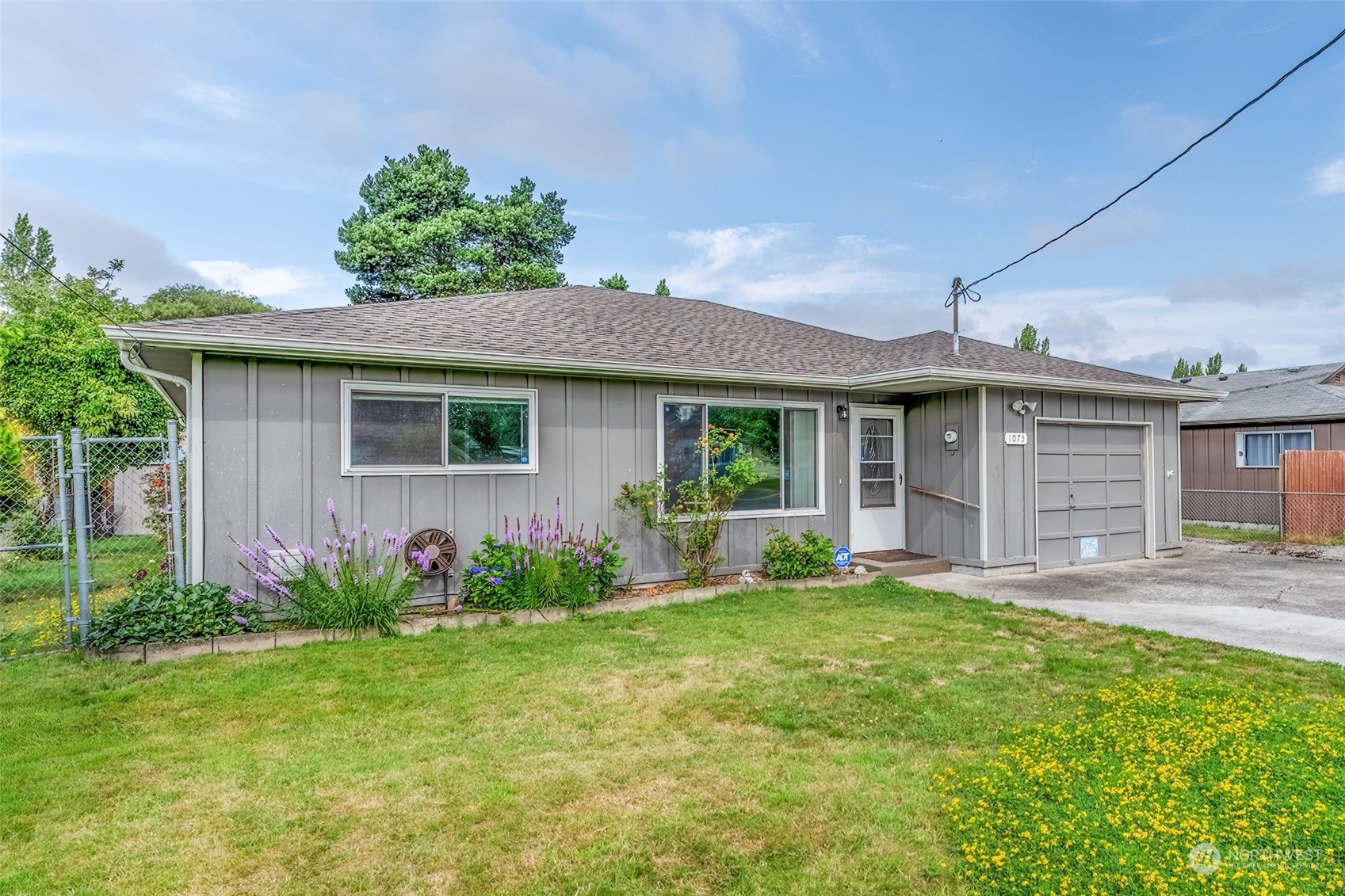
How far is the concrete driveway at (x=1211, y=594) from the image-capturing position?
528 cm

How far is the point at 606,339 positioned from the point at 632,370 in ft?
2.81

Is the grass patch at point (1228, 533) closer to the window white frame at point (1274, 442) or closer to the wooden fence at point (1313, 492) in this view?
the wooden fence at point (1313, 492)

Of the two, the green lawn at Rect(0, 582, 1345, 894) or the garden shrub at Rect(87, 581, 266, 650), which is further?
the garden shrub at Rect(87, 581, 266, 650)

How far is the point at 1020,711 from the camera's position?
12.0ft

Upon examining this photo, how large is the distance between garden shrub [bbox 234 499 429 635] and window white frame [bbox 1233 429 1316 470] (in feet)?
53.3

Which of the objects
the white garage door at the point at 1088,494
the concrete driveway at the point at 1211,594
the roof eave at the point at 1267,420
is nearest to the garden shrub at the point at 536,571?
the concrete driveway at the point at 1211,594

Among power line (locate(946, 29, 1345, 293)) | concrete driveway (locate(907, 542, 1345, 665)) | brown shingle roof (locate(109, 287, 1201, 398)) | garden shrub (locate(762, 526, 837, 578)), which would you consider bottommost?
concrete driveway (locate(907, 542, 1345, 665))

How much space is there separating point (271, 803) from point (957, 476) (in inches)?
298

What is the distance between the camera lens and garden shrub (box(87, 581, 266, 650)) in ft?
15.7

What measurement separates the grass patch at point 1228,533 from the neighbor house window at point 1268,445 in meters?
1.82

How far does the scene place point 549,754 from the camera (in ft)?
10.5

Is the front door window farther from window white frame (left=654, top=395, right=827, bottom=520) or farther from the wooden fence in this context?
the wooden fence

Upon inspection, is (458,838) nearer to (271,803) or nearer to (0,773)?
(271,803)

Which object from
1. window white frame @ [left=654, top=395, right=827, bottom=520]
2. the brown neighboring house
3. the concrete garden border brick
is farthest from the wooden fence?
the concrete garden border brick
